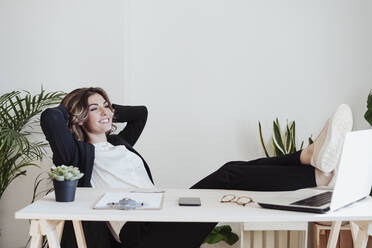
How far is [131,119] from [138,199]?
47.4 inches

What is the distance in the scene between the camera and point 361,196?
1.82 metres

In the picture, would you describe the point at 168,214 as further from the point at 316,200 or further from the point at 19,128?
the point at 19,128

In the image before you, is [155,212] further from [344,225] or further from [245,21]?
[245,21]

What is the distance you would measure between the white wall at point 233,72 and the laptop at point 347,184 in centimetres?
186

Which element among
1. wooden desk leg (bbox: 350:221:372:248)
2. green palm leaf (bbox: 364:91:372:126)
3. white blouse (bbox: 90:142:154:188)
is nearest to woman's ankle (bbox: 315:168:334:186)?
wooden desk leg (bbox: 350:221:372:248)

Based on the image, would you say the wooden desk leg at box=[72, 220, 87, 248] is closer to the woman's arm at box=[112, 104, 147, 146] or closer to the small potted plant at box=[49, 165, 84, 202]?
the small potted plant at box=[49, 165, 84, 202]

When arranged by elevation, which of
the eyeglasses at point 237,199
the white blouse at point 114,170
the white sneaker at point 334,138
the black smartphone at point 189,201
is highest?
the white sneaker at point 334,138

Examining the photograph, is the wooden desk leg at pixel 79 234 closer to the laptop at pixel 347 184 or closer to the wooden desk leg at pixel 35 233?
the wooden desk leg at pixel 35 233

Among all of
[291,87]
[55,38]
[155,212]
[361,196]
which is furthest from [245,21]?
[155,212]

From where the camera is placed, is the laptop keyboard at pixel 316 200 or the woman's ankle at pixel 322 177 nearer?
the laptop keyboard at pixel 316 200

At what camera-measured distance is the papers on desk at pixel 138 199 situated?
163 centimetres

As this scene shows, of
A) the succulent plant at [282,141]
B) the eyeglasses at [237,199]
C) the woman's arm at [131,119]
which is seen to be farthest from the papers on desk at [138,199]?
the succulent plant at [282,141]

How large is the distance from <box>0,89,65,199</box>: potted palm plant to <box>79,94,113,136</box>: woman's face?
0.54m

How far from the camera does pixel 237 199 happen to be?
1.78 m
